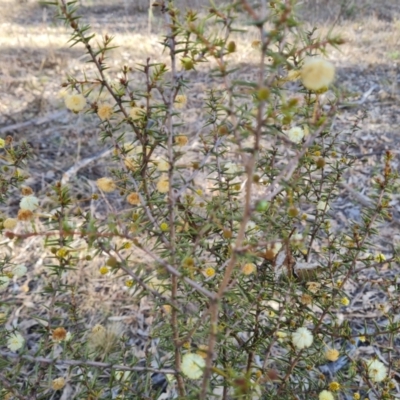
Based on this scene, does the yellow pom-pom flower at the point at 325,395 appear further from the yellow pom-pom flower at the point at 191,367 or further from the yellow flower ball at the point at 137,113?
the yellow flower ball at the point at 137,113

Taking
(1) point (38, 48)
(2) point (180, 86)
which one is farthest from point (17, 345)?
(1) point (38, 48)

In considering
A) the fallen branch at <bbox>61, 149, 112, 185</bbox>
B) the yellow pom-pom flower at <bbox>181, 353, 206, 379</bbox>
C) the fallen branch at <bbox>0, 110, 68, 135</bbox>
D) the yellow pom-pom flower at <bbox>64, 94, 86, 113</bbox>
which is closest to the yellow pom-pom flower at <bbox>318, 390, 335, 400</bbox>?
the yellow pom-pom flower at <bbox>181, 353, 206, 379</bbox>

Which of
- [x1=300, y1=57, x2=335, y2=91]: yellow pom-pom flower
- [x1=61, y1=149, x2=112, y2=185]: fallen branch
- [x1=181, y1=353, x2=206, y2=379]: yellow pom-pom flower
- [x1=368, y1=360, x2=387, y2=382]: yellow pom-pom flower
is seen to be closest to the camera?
[x1=300, y1=57, x2=335, y2=91]: yellow pom-pom flower

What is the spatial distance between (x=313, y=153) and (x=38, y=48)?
22.5 ft

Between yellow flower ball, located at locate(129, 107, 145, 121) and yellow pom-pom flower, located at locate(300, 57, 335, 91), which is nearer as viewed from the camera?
yellow pom-pom flower, located at locate(300, 57, 335, 91)

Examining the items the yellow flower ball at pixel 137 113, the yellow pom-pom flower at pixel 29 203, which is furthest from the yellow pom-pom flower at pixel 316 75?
the yellow pom-pom flower at pixel 29 203

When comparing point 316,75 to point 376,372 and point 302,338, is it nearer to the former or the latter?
point 302,338

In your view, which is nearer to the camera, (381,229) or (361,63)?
(381,229)

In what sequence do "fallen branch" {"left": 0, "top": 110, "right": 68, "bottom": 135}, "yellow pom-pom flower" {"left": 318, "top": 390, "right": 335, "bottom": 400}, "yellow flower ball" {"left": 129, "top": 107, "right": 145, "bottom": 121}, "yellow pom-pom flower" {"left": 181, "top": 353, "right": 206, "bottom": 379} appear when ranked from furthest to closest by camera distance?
1. "fallen branch" {"left": 0, "top": 110, "right": 68, "bottom": 135}
2. "yellow pom-pom flower" {"left": 318, "top": 390, "right": 335, "bottom": 400}
3. "yellow flower ball" {"left": 129, "top": 107, "right": 145, "bottom": 121}
4. "yellow pom-pom flower" {"left": 181, "top": 353, "right": 206, "bottom": 379}

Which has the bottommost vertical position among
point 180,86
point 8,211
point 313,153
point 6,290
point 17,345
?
point 6,290

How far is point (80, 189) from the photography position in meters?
3.49

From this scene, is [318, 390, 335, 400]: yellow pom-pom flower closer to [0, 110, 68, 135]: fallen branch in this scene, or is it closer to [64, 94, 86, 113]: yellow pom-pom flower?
[64, 94, 86, 113]: yellow pom-pom flower

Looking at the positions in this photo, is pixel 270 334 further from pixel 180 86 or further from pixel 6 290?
pixel 6 290

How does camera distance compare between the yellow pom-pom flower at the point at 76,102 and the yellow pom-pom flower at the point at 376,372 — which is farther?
the yellow pom-pom flower at the point at 376,372
